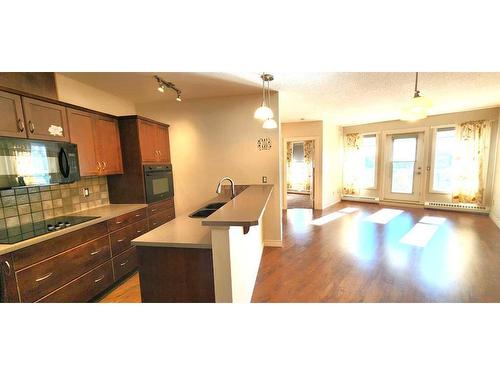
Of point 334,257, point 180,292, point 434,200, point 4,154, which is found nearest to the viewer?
point 180,292

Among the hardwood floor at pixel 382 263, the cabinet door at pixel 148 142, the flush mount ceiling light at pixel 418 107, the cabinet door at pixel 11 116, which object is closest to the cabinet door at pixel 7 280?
the hardwood floor at pixel 382 263

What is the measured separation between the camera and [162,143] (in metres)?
3.29

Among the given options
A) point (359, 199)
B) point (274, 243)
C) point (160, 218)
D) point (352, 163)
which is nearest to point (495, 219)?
point (359, 199)

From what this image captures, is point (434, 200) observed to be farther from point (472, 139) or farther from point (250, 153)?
point (250, 153)

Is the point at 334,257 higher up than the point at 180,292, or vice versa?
the point at 180,292

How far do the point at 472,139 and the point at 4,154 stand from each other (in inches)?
296

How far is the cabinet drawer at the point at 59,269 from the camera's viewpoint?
5.19ft

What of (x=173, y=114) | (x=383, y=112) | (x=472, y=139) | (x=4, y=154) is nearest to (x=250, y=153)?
(x=173, y=114)

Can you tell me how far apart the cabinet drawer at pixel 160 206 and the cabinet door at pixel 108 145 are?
0.65 meters

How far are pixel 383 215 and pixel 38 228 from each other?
5892 millimetres

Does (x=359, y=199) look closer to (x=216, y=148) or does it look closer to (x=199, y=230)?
(x=216, y=148)

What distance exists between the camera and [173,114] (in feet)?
11.3

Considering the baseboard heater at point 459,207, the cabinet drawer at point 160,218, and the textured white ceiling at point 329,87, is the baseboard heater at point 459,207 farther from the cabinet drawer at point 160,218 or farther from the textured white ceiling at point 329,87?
the cabinet drawer at point 160,218
